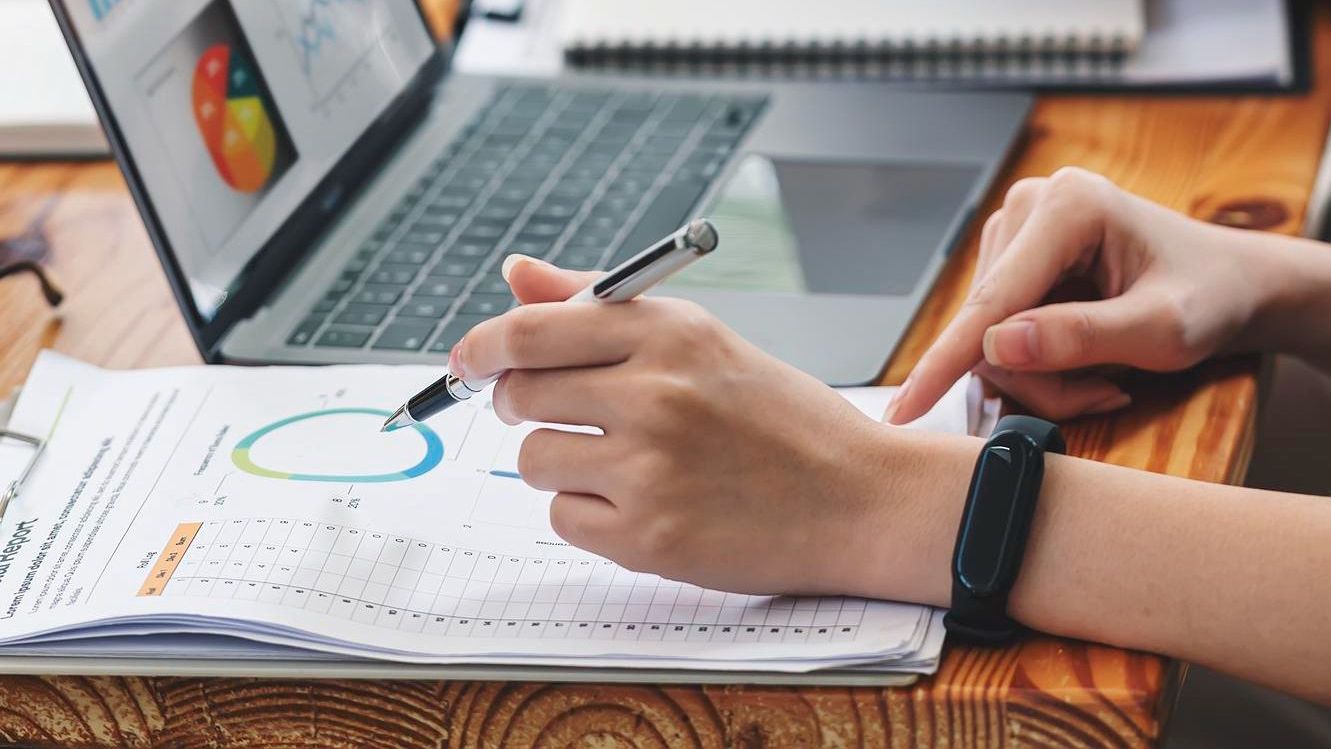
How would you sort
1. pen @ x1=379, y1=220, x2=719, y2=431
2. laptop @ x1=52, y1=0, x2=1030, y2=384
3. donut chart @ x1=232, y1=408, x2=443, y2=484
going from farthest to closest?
1. laptop @ x1=52, y1=0, x2=1030, y2=384
2. donut chart @ x1=232, y1=408, x2=443, y2=484
3. pen @ x1=379, y1=220, x2=719, y2=431

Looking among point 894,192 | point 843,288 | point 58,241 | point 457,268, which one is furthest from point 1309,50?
point 58,241

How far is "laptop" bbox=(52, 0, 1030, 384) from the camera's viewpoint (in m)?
0.79

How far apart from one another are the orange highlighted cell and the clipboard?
31 millimetres

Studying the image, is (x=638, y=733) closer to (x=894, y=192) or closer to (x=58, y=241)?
(x=894, y=192)

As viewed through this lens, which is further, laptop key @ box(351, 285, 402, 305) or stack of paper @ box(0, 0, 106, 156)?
stack of paper @ box(0, 0, 106, 156)

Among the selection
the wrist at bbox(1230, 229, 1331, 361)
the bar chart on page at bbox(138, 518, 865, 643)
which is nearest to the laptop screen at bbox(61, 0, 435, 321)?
the bar chart on page at bbox(138, 518, 865, 643)

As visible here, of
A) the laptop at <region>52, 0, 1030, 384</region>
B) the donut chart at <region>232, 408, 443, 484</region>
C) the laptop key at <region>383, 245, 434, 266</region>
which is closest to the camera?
the donut chart at <region>232, 408, 443, 484</region>

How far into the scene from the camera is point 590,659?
1.82 feet

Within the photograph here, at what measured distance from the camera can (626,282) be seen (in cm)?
57

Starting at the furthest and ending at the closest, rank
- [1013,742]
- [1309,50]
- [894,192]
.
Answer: [1309,50] < [894,192] < [1013,742]

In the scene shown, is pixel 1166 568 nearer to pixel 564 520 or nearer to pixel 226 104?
pixel 564 520

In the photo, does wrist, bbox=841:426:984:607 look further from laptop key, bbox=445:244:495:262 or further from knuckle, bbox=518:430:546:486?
laptop key, bbox=445:244:495:262

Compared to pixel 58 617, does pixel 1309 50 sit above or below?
below

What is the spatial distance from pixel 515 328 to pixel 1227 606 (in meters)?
0.30
